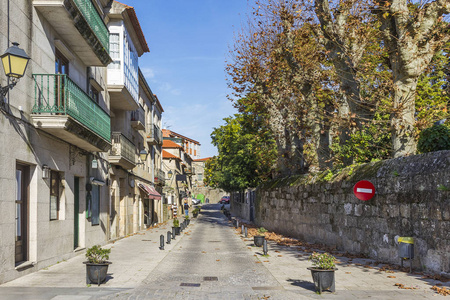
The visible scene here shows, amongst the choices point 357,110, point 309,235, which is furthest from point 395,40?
point 309,235

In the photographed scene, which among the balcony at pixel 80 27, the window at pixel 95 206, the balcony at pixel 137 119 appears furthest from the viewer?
the balcony at pixel 137 119

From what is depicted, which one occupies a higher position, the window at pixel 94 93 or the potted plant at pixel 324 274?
the window at pixel 94 93

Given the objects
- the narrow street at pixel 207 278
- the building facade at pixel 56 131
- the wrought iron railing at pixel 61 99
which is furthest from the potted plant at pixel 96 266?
the wrought iron railing at pixel 61 99

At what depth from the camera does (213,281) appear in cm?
981

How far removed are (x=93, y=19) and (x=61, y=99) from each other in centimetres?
354

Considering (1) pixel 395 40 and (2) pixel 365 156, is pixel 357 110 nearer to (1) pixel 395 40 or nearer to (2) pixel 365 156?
(1) pixel 395 40

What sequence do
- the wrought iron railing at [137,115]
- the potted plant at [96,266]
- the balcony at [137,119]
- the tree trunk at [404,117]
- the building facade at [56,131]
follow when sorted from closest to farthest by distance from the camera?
the potted plant at [96,266] < the building facade at [56,131] < the tree trunk at [404,117] < the balcony at [137,119] < the wrought iron railing at [137,115]

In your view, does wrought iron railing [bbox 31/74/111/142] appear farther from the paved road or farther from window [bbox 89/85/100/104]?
the paved road

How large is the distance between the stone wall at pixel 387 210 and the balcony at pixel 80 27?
935 centimetres

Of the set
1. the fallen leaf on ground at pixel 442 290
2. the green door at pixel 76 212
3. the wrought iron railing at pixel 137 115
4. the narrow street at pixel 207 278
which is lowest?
the narrow street at pixel 207 278

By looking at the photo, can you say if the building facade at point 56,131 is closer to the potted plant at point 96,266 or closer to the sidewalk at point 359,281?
the potted plant at point 96,266

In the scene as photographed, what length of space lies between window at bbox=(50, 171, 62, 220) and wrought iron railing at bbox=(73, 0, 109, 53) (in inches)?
189

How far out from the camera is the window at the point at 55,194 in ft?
42.4

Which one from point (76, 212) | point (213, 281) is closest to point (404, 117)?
point (213, 281)
